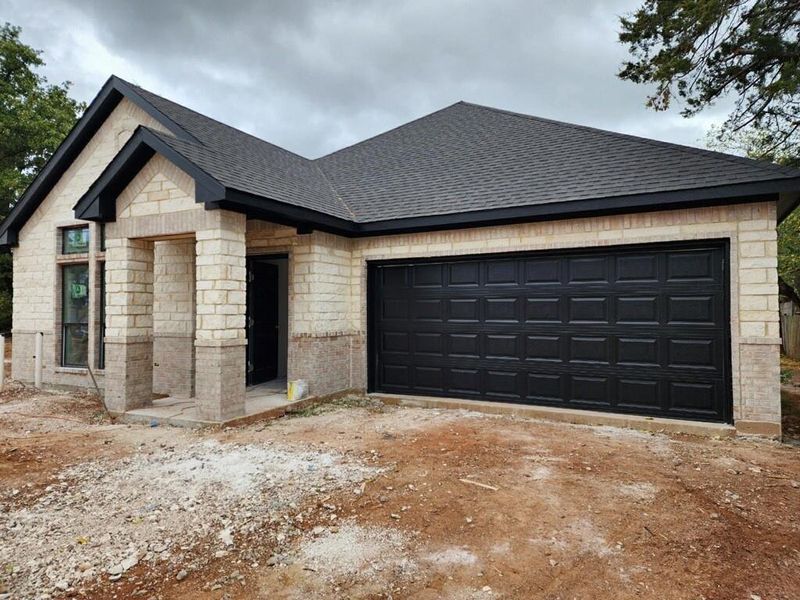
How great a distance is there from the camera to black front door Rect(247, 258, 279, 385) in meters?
9.58

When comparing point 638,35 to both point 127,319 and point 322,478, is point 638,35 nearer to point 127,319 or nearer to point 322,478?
point 322,478

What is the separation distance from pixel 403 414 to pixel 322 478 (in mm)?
3490

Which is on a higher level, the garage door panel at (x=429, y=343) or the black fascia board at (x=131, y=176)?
the black fascia board at (x=131, y=176)

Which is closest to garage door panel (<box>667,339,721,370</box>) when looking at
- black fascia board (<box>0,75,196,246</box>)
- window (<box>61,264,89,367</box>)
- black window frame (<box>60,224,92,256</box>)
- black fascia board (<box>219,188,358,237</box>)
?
black fascia board (<box>219,188,358,237</box>)

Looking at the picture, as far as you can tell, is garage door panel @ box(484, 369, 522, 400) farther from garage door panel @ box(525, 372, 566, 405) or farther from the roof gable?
the roof gable

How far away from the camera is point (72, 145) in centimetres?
998

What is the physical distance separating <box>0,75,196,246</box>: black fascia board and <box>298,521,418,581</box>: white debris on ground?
777cm

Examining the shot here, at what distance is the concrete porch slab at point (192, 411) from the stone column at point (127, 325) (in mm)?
294

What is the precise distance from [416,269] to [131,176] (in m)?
5.37

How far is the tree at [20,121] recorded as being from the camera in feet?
58.6

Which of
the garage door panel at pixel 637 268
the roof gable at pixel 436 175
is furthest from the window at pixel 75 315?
the garage door panel at pixel 637 268

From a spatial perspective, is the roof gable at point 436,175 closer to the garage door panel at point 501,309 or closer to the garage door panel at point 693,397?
the garage door panel at point 501,309

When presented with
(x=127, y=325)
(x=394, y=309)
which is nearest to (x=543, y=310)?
(x=394, y=309)

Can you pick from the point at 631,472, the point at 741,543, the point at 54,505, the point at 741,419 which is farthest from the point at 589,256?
the point at 54,505
